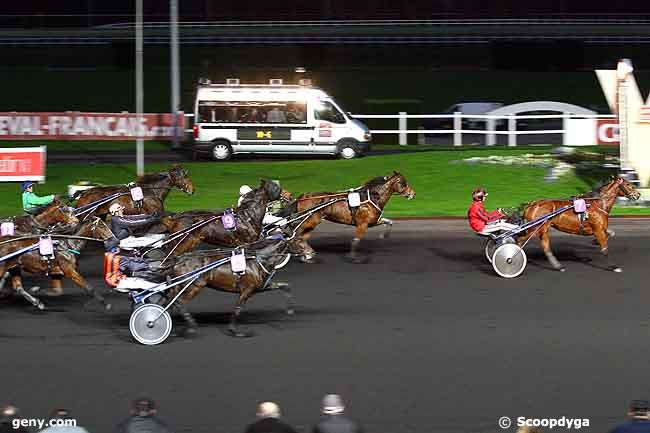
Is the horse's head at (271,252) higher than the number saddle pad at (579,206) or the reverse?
the reverse

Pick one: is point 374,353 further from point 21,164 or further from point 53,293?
point 21,164

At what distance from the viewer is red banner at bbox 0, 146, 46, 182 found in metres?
23.9

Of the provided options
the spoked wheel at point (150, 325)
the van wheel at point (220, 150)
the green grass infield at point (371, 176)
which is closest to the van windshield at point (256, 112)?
the van wheel at point (220, 150)

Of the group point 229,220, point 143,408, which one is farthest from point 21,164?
point 143,408

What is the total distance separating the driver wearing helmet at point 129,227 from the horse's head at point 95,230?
0.38 ft

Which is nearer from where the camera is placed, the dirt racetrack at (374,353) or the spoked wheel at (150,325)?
the dirt racetrack at (374,353)

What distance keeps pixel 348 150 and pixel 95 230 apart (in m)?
16.3

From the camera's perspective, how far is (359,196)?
18125 mm

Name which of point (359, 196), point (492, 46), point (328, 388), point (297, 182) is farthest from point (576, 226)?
point (492, 46)

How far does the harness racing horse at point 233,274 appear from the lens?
1316 cm

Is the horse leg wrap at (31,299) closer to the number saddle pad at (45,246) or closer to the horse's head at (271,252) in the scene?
the number saddle pad at (45,246)

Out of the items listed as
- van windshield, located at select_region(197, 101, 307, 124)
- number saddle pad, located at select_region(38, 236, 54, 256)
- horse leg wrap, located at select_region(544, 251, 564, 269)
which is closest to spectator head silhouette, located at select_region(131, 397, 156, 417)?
number saddle pad, located at select_region(38, 236, 54, 256)

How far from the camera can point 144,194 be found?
60.3ft

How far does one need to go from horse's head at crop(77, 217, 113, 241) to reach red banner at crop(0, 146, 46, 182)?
9.01 meters
